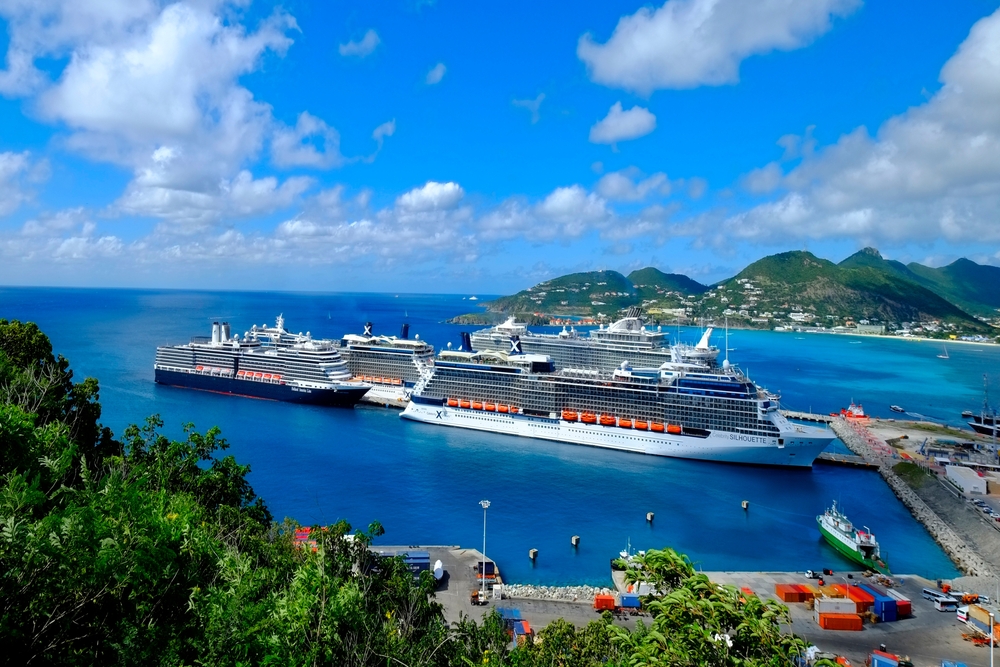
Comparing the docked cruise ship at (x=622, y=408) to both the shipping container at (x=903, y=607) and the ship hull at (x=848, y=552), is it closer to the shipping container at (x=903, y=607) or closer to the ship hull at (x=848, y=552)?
the ship hull at (x=848, y=552)

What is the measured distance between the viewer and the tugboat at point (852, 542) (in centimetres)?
1934

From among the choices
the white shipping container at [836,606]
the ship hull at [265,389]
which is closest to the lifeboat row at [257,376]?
the ship hull at [265,389]

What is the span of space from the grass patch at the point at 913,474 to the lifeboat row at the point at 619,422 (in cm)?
1062

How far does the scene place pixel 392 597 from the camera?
859cm

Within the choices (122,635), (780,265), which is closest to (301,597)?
(122,635)

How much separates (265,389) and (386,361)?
31.0 ft

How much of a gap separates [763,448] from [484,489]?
14643mm

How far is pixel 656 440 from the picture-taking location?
31469 millimetres

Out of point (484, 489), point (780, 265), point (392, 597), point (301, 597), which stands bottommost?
point (484, 489)

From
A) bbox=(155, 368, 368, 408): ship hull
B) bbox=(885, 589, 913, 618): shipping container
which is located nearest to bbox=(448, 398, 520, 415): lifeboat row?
bbox=(155, 368, 368, 408): ship hull

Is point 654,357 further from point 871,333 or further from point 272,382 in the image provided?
point 871,333

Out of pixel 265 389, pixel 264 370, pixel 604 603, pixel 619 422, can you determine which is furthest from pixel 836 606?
pixel 264 370

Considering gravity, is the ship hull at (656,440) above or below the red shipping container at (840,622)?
above

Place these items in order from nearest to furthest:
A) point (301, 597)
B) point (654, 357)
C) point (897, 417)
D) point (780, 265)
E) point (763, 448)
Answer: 1. point (301, 597)
2. point (763, 448)
3. point (897, 417)
4. point (654, 357)
5. point (780, 265)
